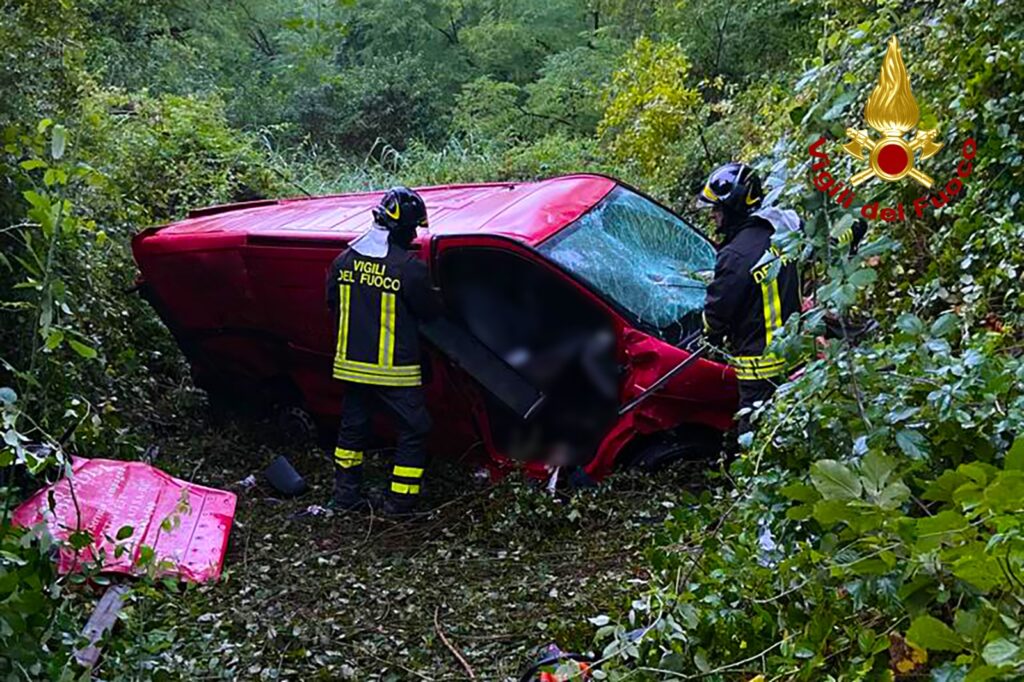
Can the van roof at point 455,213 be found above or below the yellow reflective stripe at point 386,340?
above

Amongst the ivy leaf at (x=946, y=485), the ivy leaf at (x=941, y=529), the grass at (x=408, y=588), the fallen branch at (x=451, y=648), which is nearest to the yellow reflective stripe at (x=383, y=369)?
the grass at (x=408, y=588)

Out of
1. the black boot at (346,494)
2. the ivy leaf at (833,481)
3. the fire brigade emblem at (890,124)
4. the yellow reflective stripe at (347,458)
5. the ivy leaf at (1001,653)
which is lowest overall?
the black boot at (346,494)

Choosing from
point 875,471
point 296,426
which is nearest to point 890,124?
point 875,471

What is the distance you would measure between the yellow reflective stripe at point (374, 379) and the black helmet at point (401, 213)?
76 cm

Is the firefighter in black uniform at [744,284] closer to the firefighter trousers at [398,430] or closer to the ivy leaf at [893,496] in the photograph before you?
the firefighter trousers at [398,430]

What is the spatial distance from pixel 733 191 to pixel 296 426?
3322mm

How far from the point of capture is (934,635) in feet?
5.37

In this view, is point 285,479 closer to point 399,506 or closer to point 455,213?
point 399,506

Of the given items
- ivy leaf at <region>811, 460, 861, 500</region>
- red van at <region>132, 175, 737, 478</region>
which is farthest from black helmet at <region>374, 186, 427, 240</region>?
ivy leaf at <region>811, 460, 861, 500</region>

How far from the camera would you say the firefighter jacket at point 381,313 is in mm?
5227

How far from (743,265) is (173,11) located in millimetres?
15140

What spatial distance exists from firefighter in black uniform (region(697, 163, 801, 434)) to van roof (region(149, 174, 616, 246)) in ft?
2.89

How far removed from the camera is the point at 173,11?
1709cm

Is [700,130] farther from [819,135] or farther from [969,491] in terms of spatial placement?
[969,491]
